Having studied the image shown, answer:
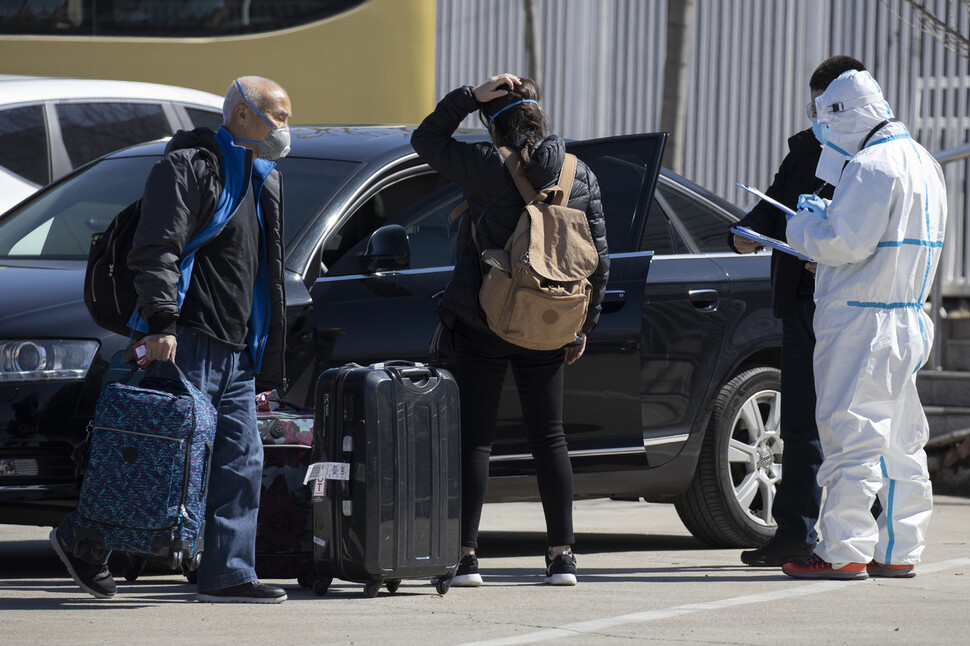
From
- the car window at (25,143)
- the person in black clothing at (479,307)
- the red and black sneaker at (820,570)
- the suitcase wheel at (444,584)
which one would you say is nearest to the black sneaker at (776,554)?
the red and black sneaker at (820,570)

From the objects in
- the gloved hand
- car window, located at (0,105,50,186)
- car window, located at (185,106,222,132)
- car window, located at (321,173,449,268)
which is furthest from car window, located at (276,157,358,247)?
car window, located at (185,106,222,132)

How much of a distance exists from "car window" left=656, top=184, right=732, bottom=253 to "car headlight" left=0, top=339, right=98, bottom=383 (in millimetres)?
2614

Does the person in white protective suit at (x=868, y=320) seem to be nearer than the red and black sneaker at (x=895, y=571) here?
Yes

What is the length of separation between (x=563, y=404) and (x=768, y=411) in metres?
1.22

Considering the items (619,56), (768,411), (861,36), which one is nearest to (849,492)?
(768,411)

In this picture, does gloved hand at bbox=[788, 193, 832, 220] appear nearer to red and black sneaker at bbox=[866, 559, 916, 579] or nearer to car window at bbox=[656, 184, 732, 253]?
car window at bbox=[656, 184, 732, 253]

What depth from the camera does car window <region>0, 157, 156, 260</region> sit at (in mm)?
6250

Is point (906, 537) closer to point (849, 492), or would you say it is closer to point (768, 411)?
point (849, 492)

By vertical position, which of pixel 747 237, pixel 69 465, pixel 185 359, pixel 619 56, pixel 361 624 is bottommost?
pixel 361 624

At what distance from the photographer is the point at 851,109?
5.57 meters

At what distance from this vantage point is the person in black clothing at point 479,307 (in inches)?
206

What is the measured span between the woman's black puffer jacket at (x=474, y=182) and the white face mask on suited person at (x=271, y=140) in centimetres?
50

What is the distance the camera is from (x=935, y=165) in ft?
18.6

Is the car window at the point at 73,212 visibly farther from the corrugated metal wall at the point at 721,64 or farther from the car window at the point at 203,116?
the corrugated metal wall at the point at 721,64
